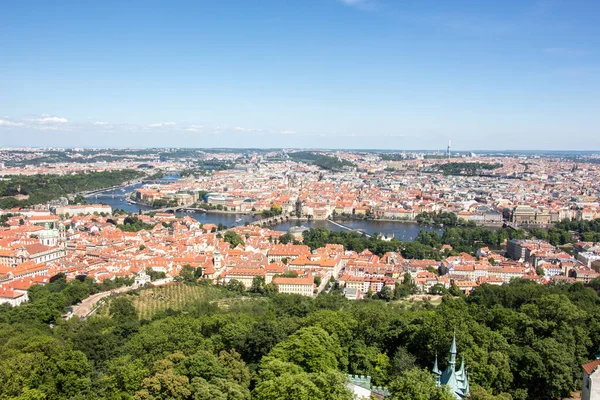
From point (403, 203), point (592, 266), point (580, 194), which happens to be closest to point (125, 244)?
point (592, 266)

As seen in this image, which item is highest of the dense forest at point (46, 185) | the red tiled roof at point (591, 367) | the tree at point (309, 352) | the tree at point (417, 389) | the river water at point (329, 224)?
the tree at point (417, 389)

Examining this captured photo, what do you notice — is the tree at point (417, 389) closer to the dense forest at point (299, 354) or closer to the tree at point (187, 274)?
the dense forest at point (299, 354)

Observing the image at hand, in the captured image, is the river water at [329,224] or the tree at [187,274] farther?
the river water at [329,224]

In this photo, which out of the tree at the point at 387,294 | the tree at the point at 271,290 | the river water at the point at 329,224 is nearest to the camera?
the tree at the point at 387,294

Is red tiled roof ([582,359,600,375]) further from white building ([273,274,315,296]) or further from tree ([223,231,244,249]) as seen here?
tree ([223,231,244,249])

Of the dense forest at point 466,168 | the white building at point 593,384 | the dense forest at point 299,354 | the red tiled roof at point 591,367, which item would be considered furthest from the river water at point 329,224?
the dense forest at point 466,168

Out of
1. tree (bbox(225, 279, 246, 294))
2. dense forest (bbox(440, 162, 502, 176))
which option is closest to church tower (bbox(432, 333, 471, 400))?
tree (bbox(225, 279, 246, 294))
